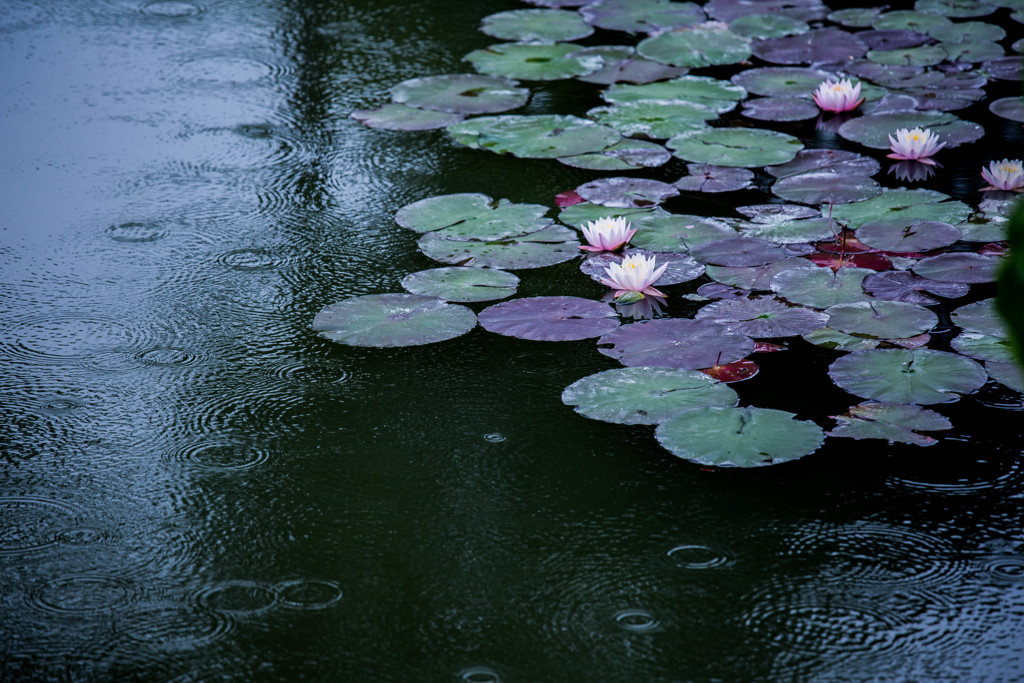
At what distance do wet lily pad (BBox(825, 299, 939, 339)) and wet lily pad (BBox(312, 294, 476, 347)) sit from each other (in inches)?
31.3

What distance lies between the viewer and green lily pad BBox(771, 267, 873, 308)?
7.04 feet

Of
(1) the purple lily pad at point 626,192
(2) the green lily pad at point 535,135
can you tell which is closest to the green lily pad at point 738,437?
(1) the purple lily pad at point 626,192

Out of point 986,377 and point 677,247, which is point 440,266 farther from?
point 986,377

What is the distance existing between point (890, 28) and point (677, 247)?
1954mm

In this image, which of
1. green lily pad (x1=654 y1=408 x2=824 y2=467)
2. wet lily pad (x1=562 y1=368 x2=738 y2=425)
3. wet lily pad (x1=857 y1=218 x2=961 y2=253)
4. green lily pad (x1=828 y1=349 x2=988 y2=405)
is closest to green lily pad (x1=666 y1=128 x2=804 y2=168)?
wet lily pad (x1=857 y1=218 x2=961 y2=253)

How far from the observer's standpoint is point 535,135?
303 cm

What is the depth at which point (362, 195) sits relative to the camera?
2789 millimetres

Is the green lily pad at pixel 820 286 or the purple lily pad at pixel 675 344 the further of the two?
the green lily pad at pixel 820 286

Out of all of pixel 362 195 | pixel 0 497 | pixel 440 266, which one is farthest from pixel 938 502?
pixel 362 195

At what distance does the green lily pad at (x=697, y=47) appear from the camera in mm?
3566

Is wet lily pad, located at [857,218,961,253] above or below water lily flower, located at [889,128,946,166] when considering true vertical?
below

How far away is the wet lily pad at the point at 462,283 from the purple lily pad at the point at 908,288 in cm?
81

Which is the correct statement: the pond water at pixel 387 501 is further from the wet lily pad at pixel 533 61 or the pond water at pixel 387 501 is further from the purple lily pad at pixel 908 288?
the wet lily pad at pixel 533 61

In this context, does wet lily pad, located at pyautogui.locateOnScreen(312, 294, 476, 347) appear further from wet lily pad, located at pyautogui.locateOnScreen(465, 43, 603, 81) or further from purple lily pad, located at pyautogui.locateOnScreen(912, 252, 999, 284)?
wet lily pad, located at pyautogui.locateOnScreen(465, 43, 603, 81)
